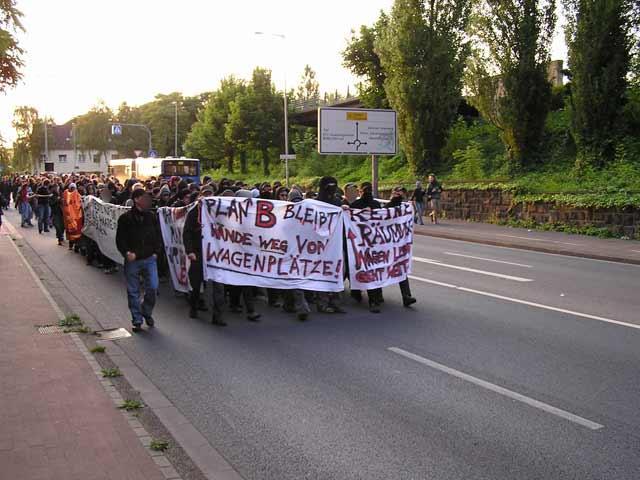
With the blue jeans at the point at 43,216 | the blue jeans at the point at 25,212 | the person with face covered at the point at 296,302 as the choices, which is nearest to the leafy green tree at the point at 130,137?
the blue jeans at the point at 25,212

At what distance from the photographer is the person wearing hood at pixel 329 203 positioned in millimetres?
10148

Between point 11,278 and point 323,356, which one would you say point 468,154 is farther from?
point 323,356

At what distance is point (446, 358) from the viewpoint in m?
7.53

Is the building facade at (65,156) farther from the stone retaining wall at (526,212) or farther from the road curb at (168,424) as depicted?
the road curb at (168,424)

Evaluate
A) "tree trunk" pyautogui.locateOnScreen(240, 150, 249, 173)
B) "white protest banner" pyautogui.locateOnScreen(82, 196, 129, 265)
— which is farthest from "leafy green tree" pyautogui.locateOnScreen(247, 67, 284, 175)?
"white protest banner" pyautogui.locateOnScreen(82, 196, 129, 265)

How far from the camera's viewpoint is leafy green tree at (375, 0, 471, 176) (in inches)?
1316

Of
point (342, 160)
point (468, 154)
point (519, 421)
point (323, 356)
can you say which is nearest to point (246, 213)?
point (323, 356)

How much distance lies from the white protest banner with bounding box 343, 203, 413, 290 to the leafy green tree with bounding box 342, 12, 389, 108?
34.3 metres

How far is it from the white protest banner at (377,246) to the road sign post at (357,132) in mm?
21578

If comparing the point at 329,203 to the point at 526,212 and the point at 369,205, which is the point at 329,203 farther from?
the point at 526,212

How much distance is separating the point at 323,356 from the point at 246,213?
3.05 m

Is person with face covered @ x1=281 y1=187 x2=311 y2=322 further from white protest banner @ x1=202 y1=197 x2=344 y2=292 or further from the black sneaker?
the black sneaker

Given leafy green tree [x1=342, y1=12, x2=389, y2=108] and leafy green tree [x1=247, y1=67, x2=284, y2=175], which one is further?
leafy green tree [x1=247, y1=67, x2=284, y2=175]

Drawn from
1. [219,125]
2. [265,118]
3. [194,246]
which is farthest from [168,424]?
[219,125]
